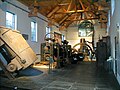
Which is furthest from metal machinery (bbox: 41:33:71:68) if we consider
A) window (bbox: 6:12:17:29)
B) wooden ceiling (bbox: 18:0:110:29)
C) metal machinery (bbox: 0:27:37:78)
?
metal machinery (bbox: 0:27:37:78)

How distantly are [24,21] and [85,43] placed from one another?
954cm

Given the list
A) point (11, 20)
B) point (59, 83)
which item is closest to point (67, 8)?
point (11, 20)

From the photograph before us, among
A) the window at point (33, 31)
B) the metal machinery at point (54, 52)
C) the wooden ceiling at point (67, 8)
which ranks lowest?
the metal machinery at point (54, 52)

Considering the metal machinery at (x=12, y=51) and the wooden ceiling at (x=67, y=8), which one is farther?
the wooden ceiling at (x=67, y=8)

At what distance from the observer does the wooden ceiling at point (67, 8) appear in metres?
9.78

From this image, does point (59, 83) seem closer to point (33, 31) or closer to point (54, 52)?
point (54, 52)

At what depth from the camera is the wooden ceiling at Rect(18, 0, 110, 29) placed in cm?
978

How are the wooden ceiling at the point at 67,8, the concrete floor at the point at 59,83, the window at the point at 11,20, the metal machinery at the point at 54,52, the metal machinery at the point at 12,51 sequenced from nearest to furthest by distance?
the concrete floor at the point at 59,83
the metal machinery at the point at 12,51
the window at the point at 11,20
the wooden ceiling at the point at 67,8
the metal machinery at the point at 54,52

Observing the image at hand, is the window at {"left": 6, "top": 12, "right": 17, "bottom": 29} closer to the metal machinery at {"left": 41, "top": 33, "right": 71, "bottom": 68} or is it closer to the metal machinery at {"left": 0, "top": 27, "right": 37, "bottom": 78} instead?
the metal machinery at {"left": 0, "top": 27, "right": 37, "bottom": 78}

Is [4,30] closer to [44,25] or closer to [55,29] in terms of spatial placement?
[44,25]

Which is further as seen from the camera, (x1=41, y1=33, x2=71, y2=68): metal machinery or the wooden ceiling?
(x1=41, y1=33, x2=71, y2=68): metal machinery

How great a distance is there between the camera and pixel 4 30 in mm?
6699

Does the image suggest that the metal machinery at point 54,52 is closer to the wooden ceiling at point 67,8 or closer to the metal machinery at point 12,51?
the wooden ceiling at point 67,8

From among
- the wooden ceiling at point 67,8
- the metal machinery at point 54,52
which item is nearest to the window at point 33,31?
the metal machinery at point 54,52
